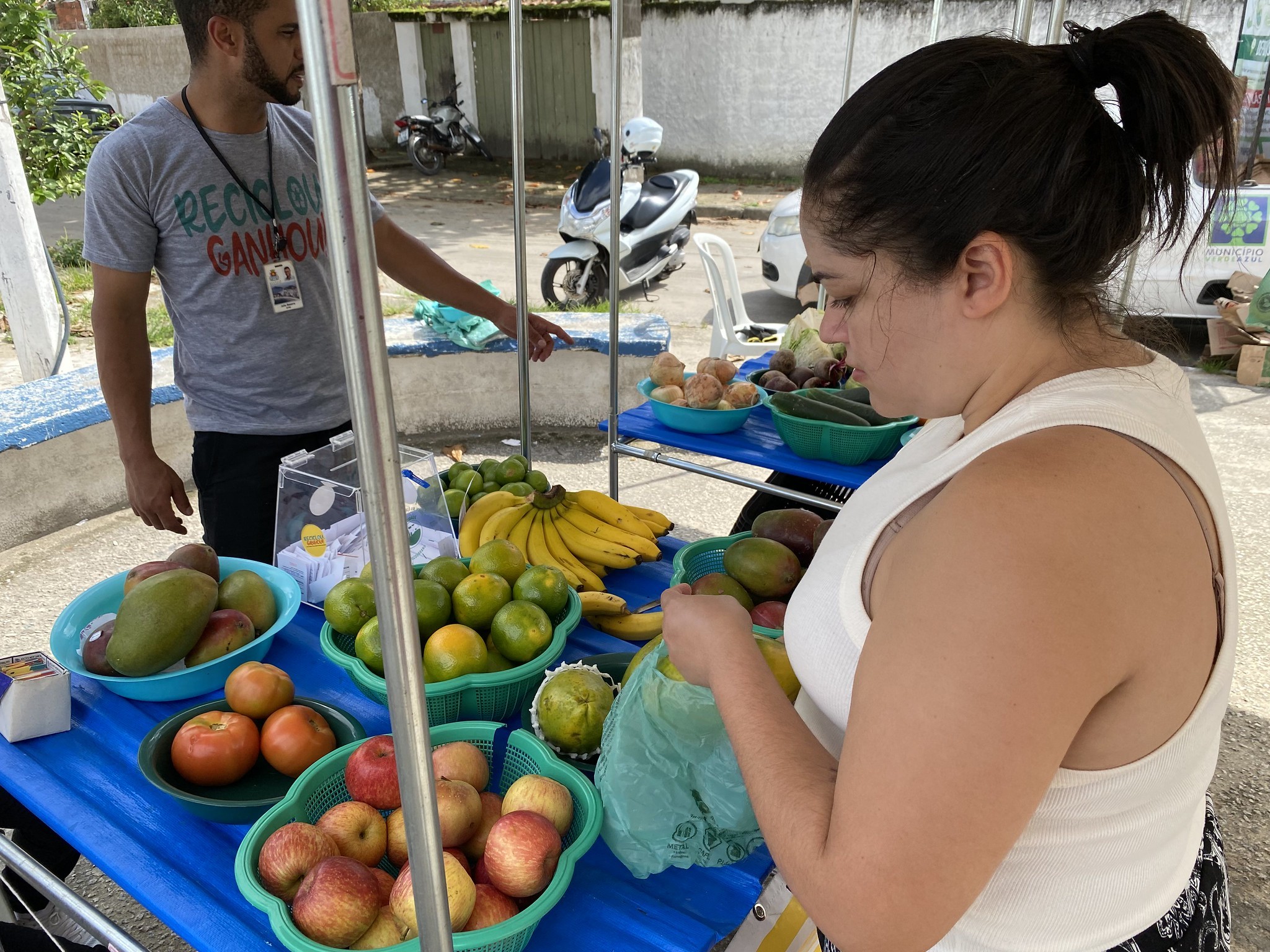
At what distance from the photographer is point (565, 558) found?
2023mm

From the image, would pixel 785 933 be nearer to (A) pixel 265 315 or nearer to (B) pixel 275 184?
(A) pixel 265 315

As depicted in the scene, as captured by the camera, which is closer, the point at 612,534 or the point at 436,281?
the point at 612,534

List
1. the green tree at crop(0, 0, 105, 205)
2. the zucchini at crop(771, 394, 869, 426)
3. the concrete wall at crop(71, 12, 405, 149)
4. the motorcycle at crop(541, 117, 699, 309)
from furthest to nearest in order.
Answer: the concrete wall at crop(71, 12, 405, 149), the motorcycle at crop(541, 117, 699, 309), the green tree at crop(0, 0, 105, 205), the zucchini at crop(771, 394, 869, 426)

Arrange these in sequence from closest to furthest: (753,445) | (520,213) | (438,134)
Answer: (520,213)
(753,445)
(438,134)

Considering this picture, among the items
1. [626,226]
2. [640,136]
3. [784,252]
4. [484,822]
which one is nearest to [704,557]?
[484,822]

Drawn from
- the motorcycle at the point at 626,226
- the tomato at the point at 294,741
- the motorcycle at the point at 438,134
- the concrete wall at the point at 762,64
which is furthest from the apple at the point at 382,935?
the motorcycle at the point at 438,134

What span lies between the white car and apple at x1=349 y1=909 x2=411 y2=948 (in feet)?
21.4

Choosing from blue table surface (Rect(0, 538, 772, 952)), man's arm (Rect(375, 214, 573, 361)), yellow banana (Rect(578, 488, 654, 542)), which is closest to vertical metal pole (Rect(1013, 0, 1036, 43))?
yellow banana (Rect(578, 488, 654, 542))

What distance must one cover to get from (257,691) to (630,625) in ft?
2.38

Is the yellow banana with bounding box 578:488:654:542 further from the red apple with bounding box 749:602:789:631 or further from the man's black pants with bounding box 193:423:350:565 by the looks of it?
the man's black pants with bounding box 193:423:350:565

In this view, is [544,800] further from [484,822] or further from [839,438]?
[839,438]

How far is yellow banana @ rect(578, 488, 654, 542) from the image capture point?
85.5 inches

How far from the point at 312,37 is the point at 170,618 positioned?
1.22 meters

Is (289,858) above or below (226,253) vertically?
below
